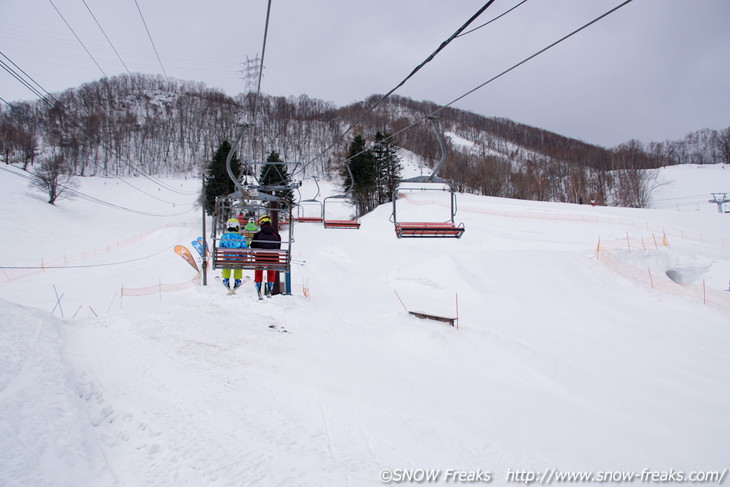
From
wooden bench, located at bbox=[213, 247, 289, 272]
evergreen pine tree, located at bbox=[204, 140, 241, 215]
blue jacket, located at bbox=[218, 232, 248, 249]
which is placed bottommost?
wooden bench, located at bbox=[213, 247, 289, 272]

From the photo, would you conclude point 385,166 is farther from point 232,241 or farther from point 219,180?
point 232,241

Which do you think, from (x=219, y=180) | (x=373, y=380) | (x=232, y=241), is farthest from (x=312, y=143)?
(x=373, y=380)

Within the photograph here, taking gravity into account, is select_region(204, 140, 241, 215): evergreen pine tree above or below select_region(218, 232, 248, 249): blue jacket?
above

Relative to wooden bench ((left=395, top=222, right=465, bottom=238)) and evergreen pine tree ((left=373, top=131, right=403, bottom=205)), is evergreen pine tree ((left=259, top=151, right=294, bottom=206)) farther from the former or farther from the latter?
evergreen pine tree ((left=373, top=131, right=403, bottom=205))

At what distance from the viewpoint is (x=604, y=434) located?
552cm

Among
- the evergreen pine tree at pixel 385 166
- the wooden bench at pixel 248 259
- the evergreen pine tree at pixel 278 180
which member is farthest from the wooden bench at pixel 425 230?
the evergreen pine tree at pixel 385 166

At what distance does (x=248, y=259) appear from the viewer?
1058 cm

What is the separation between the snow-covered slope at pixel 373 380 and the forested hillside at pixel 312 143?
104 ft

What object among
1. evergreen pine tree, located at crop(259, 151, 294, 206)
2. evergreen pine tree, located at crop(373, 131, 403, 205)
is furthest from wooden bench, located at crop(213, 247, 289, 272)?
evergreen pine tree, located at crop(373, 131, 403, 205)

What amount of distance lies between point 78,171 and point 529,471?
311ft

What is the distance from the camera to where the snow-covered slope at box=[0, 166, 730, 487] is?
3.59m

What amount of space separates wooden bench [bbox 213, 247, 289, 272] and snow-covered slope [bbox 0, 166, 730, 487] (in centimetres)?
128

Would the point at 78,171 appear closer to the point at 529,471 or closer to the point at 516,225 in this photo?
the point at 516,225

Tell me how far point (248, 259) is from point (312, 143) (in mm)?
99358
